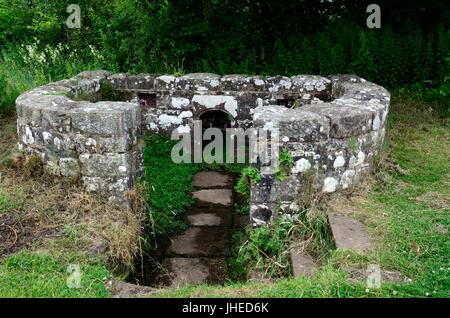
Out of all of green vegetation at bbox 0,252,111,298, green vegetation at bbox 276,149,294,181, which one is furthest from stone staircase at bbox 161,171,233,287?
green vegetation at bbox 276,149,294,181

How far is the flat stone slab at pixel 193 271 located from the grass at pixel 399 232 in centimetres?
34

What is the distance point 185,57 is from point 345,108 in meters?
4.82

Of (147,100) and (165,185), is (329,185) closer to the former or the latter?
(165,185)

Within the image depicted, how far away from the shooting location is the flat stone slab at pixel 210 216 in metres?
6.78

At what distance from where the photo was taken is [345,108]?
6.00 meters

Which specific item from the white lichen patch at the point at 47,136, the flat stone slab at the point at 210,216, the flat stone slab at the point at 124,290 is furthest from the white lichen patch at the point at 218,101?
the flat stone slab at the point at 124,290

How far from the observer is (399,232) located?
5.00 m

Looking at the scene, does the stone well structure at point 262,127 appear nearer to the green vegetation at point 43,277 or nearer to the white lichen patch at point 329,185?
the white lichen patch at point 329,185

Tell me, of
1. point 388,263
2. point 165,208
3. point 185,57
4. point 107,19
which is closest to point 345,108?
point 388,263

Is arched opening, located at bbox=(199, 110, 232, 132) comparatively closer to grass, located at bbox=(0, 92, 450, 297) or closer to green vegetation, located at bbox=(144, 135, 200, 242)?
green vegetation, located at bbox=(144, 135, 200, 242)

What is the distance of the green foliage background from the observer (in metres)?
9.31

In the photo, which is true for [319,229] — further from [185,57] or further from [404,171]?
[185,57]

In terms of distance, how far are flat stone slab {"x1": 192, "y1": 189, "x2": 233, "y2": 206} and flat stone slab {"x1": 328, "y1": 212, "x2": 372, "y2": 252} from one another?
6.92 feet

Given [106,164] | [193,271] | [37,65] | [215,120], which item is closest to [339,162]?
[193,271]
